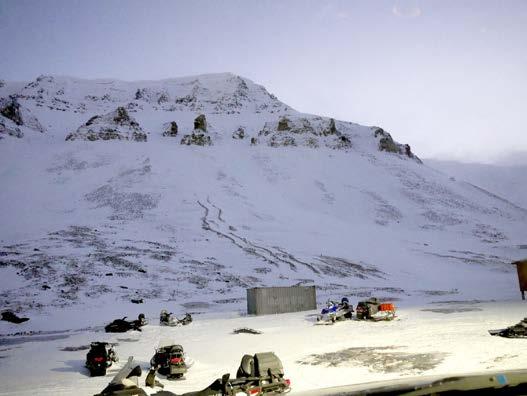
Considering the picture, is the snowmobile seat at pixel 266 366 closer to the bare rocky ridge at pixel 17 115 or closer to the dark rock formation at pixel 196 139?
the dark rock formation at pixel 196 139

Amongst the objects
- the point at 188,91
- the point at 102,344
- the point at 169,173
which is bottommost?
the point at 102,344

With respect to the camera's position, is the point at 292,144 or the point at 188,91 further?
the point at 188,91

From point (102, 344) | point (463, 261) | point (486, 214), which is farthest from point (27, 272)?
point (486, 214)

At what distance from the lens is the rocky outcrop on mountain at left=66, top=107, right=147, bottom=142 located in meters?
90.7

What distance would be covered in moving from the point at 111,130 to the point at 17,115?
81.9 feet

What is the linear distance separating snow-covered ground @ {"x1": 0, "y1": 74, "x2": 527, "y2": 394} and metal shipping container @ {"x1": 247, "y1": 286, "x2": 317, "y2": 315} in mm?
1395

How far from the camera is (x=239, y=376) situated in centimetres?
629

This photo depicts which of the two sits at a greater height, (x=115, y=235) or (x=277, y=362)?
(x=115, y=235)

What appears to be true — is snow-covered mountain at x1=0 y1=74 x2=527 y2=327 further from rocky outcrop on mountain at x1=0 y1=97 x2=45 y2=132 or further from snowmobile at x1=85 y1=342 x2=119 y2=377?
snowmobile at x1=85 y1=342 x2=119 y2=377

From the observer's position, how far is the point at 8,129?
287 ft

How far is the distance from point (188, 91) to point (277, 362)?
168m

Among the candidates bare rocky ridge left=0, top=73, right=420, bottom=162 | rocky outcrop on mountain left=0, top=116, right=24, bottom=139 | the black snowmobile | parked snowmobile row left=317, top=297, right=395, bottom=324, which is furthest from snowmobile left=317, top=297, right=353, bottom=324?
rocky outcrop on mountain left=0, top=116, right=24, bottom=139

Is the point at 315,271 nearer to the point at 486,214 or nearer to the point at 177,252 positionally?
the point at 177,252

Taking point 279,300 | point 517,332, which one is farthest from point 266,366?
point 279,300
